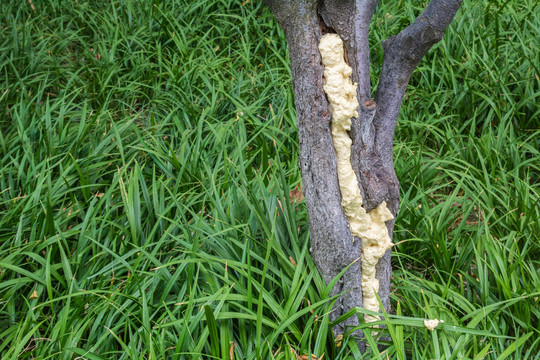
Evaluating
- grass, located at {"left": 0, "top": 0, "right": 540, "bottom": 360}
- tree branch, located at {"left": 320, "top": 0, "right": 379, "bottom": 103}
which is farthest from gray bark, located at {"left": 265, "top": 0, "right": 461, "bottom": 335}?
grass, located at {"left": 0, "top": 0, "right": 540, "bottom": 360}

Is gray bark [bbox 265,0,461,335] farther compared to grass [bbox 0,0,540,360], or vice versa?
grass [bbox 0,0,540,360]

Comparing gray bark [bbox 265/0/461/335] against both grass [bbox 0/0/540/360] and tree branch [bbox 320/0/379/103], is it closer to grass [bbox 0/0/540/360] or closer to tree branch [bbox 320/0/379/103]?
tree branch [bbox 320/0/379/103]

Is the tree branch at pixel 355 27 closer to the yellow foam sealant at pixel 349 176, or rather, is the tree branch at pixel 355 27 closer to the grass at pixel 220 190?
the yellow foam sealant at pixel 349 176

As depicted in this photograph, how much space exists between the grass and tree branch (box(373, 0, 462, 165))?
0.42m

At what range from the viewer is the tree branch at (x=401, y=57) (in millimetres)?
1507

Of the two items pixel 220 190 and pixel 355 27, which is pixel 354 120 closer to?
pixel 355 27

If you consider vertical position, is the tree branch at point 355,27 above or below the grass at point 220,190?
above

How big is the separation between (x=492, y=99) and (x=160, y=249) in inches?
80.3

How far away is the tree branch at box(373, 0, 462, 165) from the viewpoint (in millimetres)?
1507

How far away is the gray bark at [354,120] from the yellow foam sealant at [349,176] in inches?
0.8

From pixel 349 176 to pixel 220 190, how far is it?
36.7 inches

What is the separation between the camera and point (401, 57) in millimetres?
1581

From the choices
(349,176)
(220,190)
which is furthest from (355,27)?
(220,190)

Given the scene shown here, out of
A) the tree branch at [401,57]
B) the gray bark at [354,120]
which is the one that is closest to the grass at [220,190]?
the gray bark at [354,120]
